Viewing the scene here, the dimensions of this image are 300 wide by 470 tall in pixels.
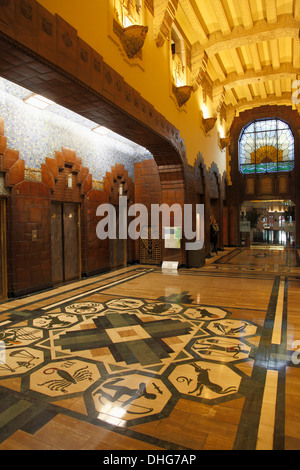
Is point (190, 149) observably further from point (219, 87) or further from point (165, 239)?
point (219, 87)

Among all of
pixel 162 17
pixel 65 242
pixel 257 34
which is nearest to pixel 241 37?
pixel 257 34

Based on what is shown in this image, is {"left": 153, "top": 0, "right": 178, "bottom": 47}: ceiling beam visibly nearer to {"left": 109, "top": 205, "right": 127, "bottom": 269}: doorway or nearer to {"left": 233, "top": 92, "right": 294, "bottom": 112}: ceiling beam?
{"left": 109, "top": 205, "right": 127, "bottom": 269}: doorway

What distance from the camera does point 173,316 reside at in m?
4.39

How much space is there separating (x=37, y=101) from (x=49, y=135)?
815 mm

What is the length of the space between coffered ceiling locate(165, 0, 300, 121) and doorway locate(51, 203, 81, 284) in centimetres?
477

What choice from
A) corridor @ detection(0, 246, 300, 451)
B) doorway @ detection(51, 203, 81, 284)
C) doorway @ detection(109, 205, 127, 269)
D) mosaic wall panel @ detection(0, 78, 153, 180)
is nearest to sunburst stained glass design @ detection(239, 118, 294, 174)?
mosaic wall panel @ detection(0, 78, 153, 180)

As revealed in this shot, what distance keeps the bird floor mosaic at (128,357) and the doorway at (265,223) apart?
11481mm

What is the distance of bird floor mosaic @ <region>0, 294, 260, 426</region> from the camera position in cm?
240

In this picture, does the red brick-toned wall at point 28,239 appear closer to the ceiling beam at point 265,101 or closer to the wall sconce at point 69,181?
the wall sconce at point 69,181

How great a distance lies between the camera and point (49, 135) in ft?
20.7

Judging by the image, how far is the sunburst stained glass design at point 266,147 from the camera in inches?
559
